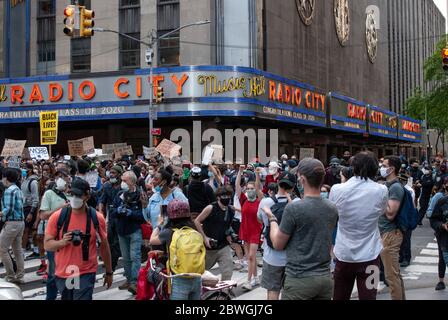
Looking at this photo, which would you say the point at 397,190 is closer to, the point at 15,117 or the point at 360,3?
the point at 15,117

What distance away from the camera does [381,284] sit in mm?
9766

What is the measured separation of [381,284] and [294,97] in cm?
2700

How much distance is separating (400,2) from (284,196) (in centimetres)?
7519

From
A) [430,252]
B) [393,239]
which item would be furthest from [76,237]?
[430,252]

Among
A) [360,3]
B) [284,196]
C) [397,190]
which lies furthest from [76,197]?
[360,3]

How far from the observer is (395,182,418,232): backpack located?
7.46 meters

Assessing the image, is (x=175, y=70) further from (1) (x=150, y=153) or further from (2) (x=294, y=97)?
(1) (x=150, y=153)

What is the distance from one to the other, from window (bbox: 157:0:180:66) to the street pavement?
23.7 metres

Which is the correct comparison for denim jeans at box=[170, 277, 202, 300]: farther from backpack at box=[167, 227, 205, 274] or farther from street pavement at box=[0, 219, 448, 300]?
street pavement at box=[0, 219, 448, 300]

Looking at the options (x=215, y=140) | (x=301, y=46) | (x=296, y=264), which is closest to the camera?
(x=296, y=264)

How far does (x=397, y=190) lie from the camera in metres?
7.48

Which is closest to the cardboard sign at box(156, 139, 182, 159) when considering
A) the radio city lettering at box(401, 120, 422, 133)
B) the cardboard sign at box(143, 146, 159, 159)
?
the cardboard sign at box(143, 146, 159, 159)

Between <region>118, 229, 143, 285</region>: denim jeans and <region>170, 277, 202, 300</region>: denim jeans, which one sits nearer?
<region>170, 277, 202, 300</region>: denim jeans

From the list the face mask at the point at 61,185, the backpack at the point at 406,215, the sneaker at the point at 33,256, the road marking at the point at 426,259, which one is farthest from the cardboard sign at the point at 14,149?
the backpack at the point at 406,215
